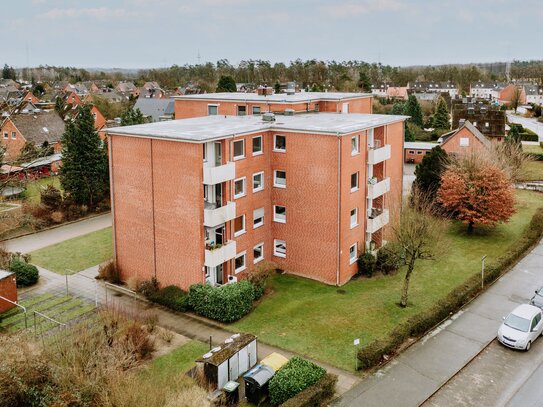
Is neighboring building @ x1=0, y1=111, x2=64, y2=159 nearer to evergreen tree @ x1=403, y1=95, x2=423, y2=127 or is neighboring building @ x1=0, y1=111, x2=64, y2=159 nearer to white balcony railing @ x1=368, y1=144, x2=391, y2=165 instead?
white balcony railing @ x1=368, y1=144, x2=391, y2=165

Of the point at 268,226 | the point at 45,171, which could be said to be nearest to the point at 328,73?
the point at 45,171

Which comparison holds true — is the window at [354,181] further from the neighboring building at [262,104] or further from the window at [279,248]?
the neighboring building at [262,104]

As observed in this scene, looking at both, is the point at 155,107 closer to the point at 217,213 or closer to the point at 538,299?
the point at 217,213

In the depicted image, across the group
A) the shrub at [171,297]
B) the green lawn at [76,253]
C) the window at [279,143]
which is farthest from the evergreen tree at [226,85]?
the shrub at [171,297]

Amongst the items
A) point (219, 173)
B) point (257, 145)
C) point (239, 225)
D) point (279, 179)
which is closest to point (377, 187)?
point (279, 179)

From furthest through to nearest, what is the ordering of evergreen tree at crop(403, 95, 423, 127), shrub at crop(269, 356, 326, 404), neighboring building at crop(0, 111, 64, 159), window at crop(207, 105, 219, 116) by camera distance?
1. evergreen tree at crop(403, 95, 423, 127)
2. neighboring building at crop(0, 111, 64, 159)
3. window at crop(207, 105, 219, 116)
4. shrub at crop(269, 356, 326, 404)

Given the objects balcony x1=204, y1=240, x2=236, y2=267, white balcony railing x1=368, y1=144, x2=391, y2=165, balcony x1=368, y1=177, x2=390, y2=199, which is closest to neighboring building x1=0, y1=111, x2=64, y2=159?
balcony x1=204, y1=240, x2=236, y2=267
